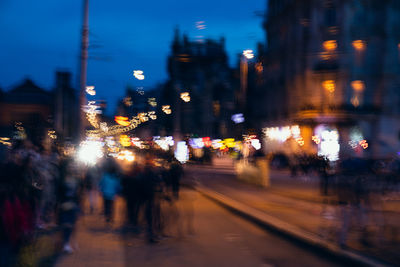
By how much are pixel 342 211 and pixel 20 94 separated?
21059mm

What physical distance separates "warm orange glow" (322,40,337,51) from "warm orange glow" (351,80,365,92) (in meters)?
3.41

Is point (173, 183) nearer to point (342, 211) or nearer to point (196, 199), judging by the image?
point (342, 211)

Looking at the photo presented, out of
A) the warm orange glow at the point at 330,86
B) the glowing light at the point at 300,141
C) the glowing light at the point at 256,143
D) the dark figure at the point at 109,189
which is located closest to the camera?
the dark figure at the point at 109,189

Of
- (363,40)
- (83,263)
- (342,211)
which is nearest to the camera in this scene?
(83,263)

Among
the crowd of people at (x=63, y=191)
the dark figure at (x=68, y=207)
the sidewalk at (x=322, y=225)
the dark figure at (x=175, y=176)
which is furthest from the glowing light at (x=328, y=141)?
the dark figure at (x=68, y=207)

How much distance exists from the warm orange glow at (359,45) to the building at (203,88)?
4117 cm

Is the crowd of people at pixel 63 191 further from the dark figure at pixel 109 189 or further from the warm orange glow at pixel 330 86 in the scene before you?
the warm orange glow at pixel 330 86

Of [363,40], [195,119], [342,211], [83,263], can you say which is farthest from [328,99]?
[195,119]

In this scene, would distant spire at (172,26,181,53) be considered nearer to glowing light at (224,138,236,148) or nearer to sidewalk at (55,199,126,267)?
glowing light at (224,138,236,148)

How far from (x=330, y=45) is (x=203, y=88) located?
50.8 metres

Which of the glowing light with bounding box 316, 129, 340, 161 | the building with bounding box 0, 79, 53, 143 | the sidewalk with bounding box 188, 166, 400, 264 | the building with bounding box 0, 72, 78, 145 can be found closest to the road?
the sidewalk with bounding box 188, 166, 400, 264

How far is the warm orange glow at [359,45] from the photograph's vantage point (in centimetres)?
3866

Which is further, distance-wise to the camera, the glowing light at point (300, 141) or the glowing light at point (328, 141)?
the glowing light at point (300, 141)

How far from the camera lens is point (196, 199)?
738 inches
